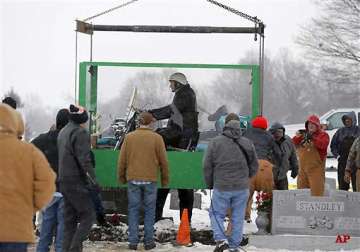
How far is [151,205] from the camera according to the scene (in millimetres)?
9344

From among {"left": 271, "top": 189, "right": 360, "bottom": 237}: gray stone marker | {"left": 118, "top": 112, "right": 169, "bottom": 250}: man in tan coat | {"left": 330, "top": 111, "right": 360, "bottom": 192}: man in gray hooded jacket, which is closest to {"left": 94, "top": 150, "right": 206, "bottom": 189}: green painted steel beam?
{"left": 118, "top": 112, "right": 169, "bottom": 250}: man in tan coat

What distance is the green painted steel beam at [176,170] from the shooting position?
10375 millimetres

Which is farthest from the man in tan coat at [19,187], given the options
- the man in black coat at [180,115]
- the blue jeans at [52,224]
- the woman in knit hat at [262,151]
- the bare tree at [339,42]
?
the bare tree at [339,42]

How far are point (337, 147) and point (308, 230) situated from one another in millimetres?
4477

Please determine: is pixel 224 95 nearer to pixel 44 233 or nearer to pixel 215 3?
pixel 215 3

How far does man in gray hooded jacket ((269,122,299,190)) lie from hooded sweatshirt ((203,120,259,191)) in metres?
2.41

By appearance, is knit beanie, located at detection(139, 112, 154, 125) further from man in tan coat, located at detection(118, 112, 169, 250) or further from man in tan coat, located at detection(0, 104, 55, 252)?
man in tan coat, located at detection(0, 104, 55, 252)

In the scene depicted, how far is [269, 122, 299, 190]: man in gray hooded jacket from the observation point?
11203 mm

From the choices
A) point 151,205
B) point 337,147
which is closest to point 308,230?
point 151,205

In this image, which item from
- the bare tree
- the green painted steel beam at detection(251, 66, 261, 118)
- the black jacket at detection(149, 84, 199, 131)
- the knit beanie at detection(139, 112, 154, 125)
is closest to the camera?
the knit beanie at detection(139, 112, 154, 125)

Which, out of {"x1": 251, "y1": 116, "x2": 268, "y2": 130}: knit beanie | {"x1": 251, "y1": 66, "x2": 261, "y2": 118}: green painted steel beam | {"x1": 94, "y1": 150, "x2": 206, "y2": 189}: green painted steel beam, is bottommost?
{"x1": 94, "y1": 150, "x2": 206, "y2": 189}: green painted steel beam

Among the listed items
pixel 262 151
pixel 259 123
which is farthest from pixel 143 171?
pixel 262 151

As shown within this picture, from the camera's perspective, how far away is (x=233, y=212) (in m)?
8.80

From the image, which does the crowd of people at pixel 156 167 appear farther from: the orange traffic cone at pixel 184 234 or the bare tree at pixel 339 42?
the bare tree at pixel 339 42
